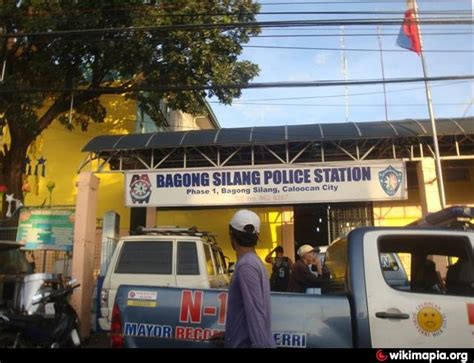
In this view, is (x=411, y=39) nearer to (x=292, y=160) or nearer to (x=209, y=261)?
(x=292, y=160)

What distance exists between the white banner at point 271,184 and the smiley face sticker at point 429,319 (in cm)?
883

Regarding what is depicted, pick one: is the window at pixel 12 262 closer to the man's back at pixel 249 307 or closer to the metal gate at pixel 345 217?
the man's back at pixel 249 307

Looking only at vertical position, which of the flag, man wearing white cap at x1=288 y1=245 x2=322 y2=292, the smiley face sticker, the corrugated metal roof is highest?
the flag

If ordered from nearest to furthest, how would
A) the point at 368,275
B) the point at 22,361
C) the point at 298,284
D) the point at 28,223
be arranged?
the point at 368,275 → the point at 22,361 → the point at 298,284 → the point at 28,223

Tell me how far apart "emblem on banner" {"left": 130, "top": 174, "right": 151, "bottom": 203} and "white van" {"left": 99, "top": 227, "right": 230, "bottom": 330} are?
Answer: 4349 mm

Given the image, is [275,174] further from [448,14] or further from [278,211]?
[448,14]

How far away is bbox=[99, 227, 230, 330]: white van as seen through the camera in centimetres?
834

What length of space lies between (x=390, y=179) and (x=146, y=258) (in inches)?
260

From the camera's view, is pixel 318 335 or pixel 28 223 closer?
pixel 318 335

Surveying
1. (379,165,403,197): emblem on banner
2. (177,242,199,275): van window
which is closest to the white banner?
(379,165,403,197): emblem on banner

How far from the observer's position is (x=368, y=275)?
3.73 meters

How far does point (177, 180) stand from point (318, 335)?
32.1 feet

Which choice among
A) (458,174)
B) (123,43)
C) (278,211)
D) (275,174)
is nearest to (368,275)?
(275,174)

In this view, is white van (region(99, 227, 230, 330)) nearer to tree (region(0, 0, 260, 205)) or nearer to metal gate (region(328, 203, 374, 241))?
tree (region(0, 0, 260, 205))
